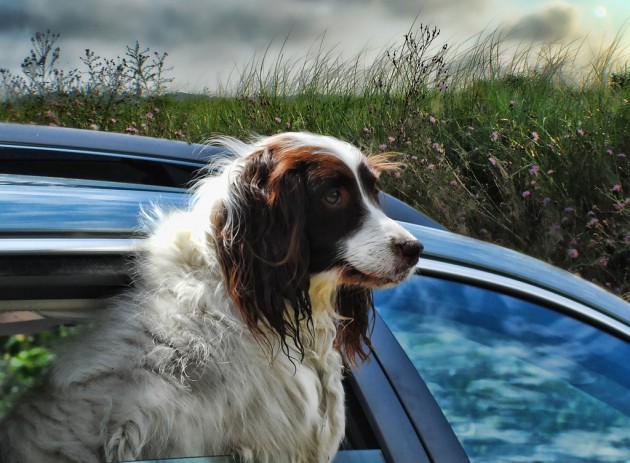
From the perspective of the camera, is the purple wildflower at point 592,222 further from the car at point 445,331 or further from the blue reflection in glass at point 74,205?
the blue reflection in glass at point 74,205

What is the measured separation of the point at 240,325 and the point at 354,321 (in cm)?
48

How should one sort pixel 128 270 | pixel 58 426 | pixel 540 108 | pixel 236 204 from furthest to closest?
pixel 540 108, pixel 236 204, pixel 128 270, pixel 58 426

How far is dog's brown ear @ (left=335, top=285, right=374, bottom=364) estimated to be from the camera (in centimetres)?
239

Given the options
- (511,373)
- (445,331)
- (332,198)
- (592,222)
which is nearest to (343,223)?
(332,198)

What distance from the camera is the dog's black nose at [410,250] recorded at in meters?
2.47

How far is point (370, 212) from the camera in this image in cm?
268

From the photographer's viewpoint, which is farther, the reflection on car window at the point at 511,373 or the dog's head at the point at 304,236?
the dog's head at the point at 304,236

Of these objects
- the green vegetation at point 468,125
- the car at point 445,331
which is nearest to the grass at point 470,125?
the green vegetation at point 468,125

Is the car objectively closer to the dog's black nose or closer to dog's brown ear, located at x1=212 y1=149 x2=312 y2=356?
the dog's black nose

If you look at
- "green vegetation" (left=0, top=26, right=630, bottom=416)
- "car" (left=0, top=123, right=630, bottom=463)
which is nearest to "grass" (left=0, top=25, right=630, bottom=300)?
"green vegetation" (left=0, top=26, right=630, bottom=416)

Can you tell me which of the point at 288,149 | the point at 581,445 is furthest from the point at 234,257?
the point at 581,445

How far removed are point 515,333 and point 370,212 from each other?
56cm

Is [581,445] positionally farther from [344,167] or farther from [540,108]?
[540,108]

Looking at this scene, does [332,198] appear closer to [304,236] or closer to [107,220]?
[304,236]
